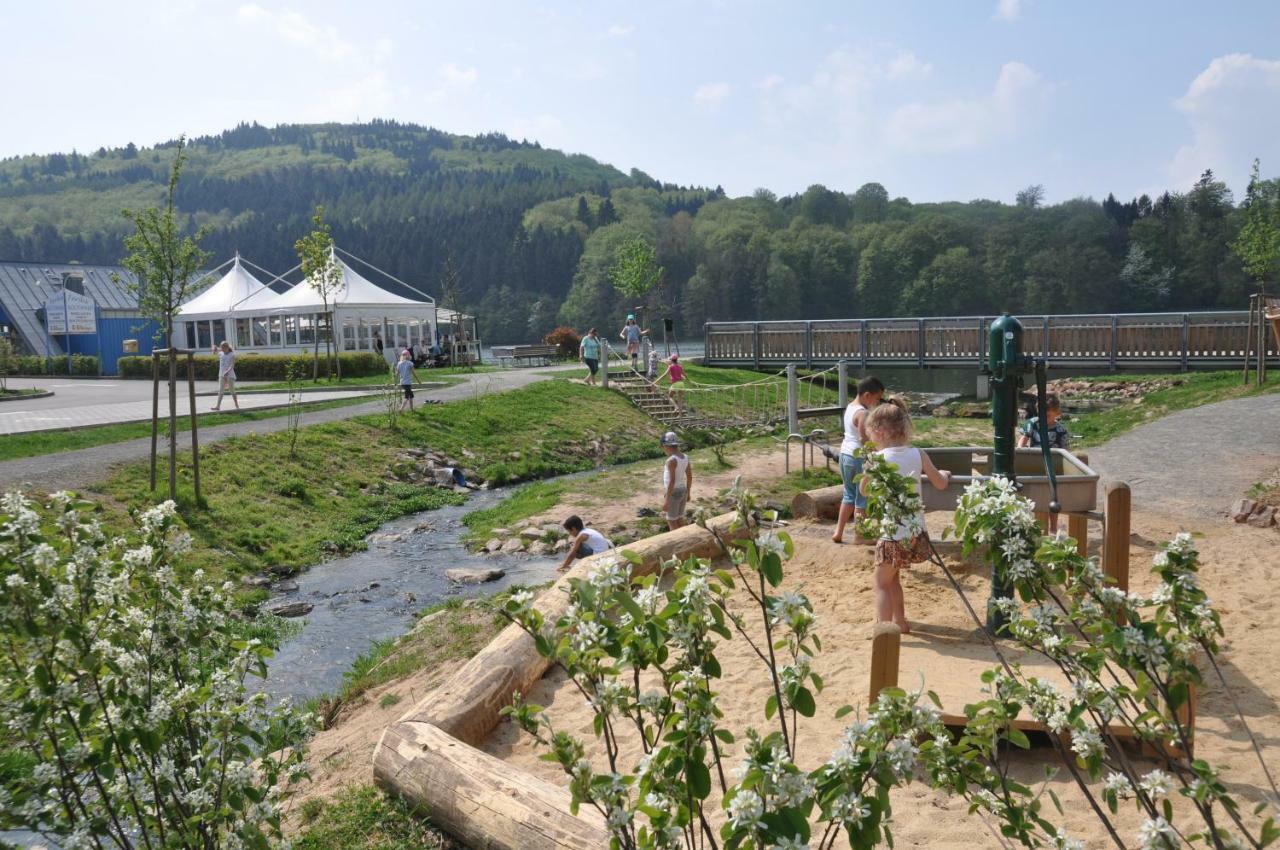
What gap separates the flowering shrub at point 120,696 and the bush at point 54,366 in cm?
4215

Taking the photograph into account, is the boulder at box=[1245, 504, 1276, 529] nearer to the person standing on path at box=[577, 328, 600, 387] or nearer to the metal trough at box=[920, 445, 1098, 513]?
the metal trough at box=[920, 445, 1098, 513]

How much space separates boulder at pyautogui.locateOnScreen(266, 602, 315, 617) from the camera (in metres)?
9.84

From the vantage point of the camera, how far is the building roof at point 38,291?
180 ft

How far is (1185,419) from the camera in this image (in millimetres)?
18703

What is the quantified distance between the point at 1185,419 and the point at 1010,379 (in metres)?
15.1

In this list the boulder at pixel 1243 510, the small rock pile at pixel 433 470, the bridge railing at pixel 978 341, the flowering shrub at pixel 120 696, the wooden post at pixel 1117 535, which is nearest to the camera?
the flowering shrub at pixel 120 696

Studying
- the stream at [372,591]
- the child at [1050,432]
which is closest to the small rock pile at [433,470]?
the stream at [372,591]

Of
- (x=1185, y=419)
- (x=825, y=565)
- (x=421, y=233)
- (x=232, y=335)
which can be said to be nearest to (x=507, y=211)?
(x=421, y=233)

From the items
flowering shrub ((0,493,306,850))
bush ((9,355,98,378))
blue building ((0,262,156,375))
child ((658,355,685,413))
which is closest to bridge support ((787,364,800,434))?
child ((658,355,685,413))

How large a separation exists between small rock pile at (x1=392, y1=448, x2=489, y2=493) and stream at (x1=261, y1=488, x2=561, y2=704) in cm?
268

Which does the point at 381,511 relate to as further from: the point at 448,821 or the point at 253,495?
the point at 448,821

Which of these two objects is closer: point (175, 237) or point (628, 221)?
point (175, 237)

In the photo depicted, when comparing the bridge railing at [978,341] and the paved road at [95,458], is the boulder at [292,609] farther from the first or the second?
the bridge railing at [978,341]

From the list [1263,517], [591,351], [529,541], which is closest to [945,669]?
[1263,517]
